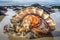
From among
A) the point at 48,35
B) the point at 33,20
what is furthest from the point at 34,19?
the point at 48,35

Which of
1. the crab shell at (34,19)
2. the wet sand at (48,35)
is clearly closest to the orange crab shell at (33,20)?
the crab shell at (34,19)

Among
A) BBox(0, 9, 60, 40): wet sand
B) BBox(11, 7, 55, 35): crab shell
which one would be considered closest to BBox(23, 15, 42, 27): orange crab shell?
BBox(11, 7, 55, 35): crab shell

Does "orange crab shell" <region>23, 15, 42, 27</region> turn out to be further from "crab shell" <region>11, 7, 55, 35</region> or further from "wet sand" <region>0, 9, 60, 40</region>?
"wet sand" <region>0, 9, 60, 40</region>

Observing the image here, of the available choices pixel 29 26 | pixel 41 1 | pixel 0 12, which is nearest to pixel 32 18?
pixel 29 26

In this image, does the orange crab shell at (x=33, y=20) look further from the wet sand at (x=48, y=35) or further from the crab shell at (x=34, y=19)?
the wet sand at (x=48, y=35)

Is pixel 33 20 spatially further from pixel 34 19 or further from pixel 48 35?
pixel 48 35

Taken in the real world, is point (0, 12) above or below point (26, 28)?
above

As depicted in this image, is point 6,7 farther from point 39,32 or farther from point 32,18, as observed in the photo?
point 39,32

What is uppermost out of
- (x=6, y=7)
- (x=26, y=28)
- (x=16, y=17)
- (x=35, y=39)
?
(x=6, y=7)
